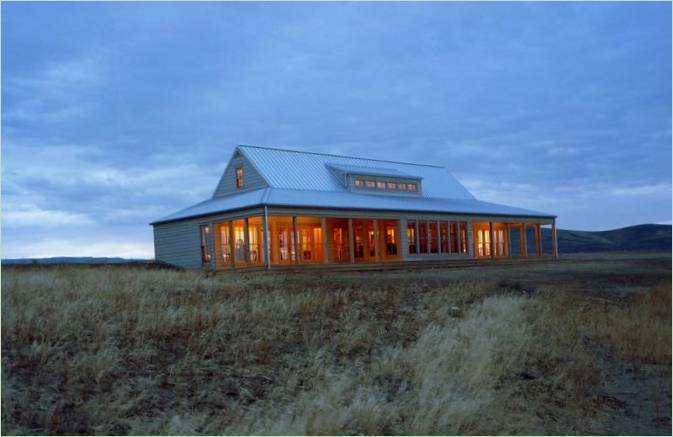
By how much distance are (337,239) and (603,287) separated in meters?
18.7

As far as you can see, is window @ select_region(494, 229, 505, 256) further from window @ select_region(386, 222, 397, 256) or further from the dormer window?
window @ select_region(386, 222, 397, 256)

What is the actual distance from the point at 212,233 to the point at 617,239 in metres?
61.0

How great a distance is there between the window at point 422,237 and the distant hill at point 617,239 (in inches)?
1410

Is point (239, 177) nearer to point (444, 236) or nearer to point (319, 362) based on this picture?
point (444, 236)

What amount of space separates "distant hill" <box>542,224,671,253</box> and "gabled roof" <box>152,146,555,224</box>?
Answer: 96.7 ft

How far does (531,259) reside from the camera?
39.1 m

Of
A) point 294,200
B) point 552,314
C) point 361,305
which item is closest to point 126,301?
point 361,305

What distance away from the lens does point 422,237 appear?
36.2m

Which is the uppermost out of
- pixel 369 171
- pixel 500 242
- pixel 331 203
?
pixel 369 171

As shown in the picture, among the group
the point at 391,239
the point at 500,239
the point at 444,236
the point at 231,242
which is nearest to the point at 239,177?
the point at 231,242

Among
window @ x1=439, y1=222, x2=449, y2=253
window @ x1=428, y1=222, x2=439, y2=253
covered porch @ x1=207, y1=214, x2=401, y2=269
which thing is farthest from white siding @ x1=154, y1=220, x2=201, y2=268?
window @ x1=439, y1=222, x2=449, y2=253

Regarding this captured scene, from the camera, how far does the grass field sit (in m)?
7.25

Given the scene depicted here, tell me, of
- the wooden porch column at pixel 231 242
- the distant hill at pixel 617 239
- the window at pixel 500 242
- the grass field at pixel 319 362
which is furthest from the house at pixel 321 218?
the distant hill at pixel 617 239

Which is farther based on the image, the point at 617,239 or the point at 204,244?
the point at 617,239
